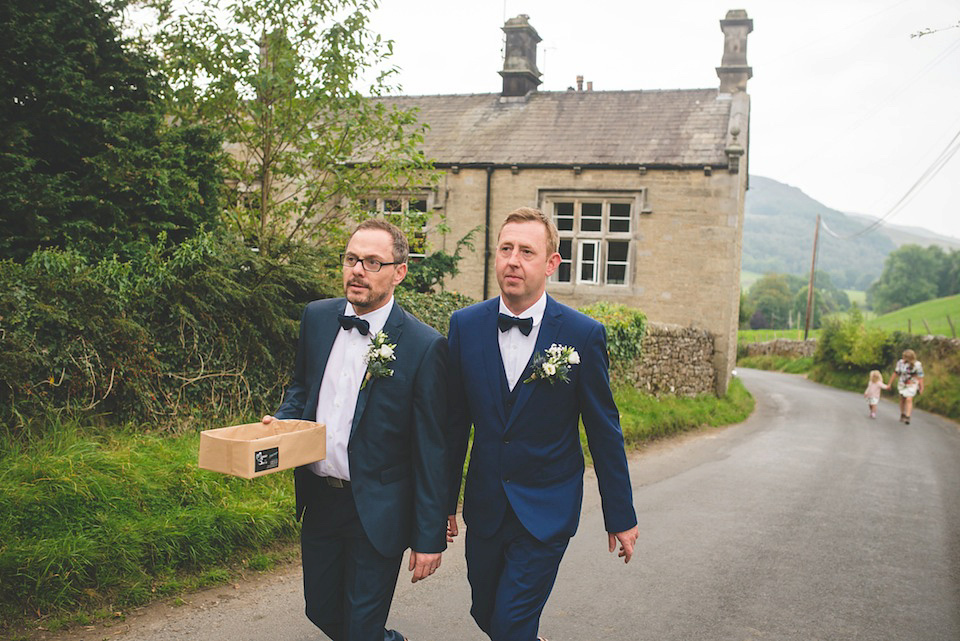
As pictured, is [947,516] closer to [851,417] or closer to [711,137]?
[851,417]

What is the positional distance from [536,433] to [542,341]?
40cm

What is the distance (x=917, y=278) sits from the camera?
349 ft

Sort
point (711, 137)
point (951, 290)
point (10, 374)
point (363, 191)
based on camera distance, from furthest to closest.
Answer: point (951, 290)
point (711, 137)
point (363, 191)
point (10, 374)

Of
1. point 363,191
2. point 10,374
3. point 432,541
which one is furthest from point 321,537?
point 363,191

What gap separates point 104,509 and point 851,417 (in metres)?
17.4

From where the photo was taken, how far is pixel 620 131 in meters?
19.1

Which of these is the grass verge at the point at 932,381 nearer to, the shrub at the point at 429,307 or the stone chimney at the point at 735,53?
the stone chimney at the point at 735,53

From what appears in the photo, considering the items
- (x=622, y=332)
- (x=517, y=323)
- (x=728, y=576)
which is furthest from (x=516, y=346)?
(x=622, y=332)

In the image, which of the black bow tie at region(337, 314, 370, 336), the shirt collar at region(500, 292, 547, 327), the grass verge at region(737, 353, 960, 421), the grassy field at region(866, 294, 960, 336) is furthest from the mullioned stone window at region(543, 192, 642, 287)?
the grassy field at region(866, 294, 960, 336)

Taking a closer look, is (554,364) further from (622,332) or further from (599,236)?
(599,236)

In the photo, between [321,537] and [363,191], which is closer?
[321,537]

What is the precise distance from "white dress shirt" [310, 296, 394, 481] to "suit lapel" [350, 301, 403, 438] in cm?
3

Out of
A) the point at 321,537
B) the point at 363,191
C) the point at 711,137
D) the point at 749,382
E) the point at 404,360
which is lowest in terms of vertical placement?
the point at 749,382

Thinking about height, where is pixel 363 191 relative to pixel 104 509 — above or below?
above
